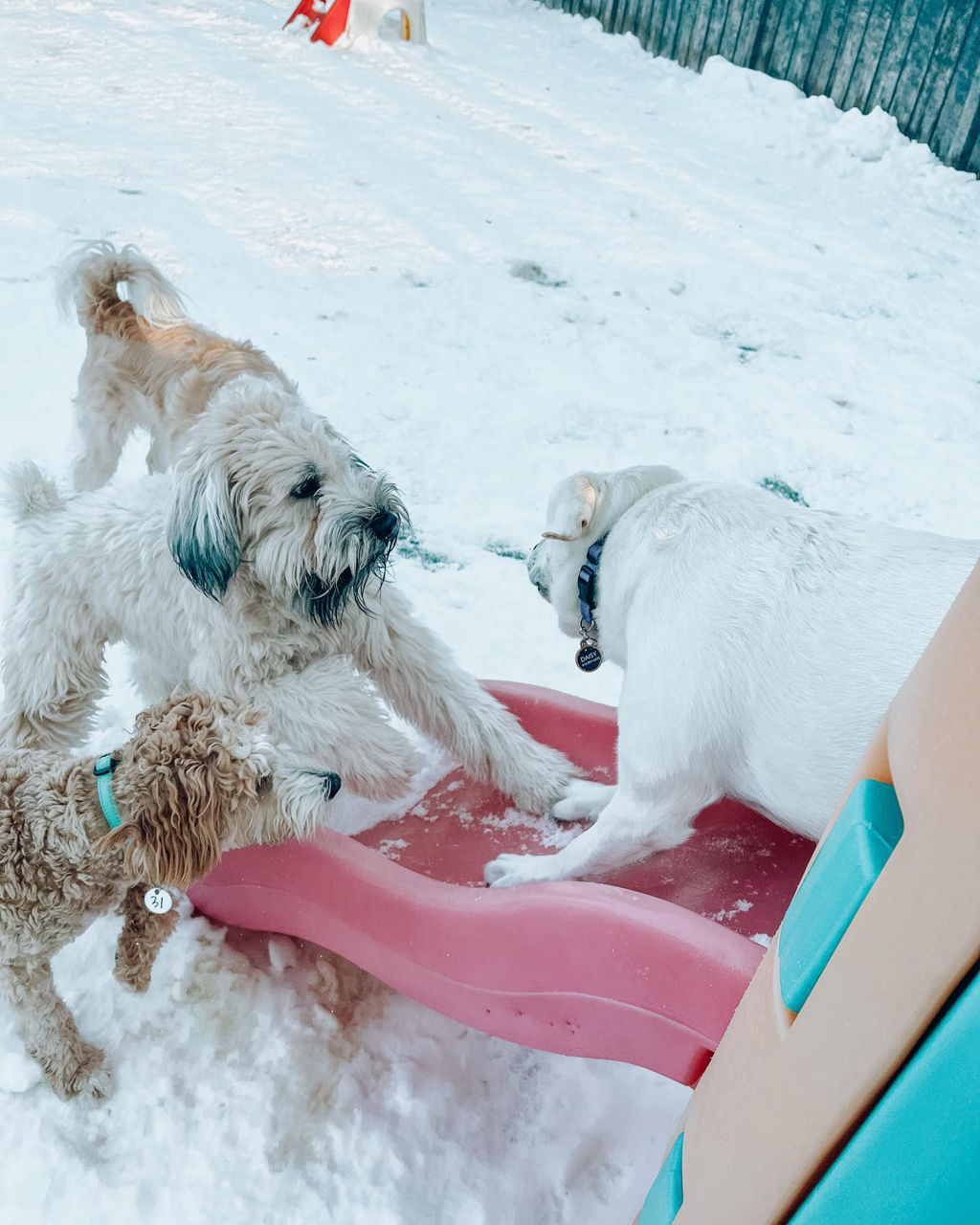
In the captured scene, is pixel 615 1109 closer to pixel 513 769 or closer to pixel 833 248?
pixel 513 769

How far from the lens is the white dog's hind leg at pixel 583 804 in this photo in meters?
2.31

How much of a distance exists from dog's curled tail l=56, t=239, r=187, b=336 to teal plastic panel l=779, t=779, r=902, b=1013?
2.55m

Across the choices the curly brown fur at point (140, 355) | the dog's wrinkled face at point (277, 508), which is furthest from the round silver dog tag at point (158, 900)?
the curly brown fur at point (140, 355)

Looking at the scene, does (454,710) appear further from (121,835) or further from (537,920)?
(121,835)

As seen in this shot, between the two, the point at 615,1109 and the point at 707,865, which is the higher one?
the point at 707,865

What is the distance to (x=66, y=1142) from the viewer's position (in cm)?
178

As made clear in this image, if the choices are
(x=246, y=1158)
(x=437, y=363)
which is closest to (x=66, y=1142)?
(x=246, y=1158)

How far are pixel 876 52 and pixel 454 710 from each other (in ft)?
20.6

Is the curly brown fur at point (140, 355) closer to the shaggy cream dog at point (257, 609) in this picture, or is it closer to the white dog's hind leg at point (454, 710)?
the shaggy cream dog at point (257, 609)

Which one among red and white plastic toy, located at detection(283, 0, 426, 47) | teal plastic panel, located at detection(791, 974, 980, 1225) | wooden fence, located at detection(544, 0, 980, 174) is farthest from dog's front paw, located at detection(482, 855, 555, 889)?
red and white plastic toy, located at detection(283, 0, 426, 47)

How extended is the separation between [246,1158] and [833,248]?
5497mm

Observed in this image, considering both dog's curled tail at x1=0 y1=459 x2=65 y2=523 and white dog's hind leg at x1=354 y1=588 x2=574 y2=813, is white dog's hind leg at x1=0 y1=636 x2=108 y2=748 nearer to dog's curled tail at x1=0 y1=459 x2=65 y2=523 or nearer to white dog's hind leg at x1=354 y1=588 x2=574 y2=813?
dog's curled tail at x1=0 y1=459 x2=65 y2=523

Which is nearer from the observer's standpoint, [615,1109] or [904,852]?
[904,852]

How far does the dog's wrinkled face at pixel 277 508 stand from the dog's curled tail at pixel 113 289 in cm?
89
